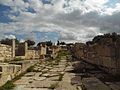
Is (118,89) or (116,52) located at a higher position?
(116,52)

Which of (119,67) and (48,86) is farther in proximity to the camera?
(119,67)

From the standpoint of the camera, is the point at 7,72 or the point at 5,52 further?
the point at 5,52

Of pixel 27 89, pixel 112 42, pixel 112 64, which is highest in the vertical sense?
pixel 112 42

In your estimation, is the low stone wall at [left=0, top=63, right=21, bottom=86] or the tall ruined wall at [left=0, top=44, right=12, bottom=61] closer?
the low stone wall at [left=0, top=63, right=21, bottom=86]

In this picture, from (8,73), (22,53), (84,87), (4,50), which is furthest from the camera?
(22,53)

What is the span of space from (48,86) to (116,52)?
4.12 metres

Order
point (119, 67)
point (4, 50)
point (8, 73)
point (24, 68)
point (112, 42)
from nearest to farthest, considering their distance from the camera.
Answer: point (8, 73) → point (119, 67) → point (112, 42) → point (24, 68) → point (4, 50)

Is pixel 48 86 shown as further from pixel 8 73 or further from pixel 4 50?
pixel 4 50

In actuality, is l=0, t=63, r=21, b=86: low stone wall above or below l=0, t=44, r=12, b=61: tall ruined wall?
below

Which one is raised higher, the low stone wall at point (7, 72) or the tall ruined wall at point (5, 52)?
the tall ruined wall at point (5, 52)

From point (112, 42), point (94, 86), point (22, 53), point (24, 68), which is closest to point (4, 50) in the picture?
point (24, 68)

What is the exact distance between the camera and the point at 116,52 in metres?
10.2

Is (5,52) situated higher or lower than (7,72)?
higher

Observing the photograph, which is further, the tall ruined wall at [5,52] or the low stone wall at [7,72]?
the tall ruined wall at [5,52]
